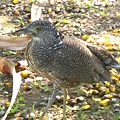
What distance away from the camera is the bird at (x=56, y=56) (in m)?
4.16

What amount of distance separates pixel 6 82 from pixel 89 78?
1127 mm

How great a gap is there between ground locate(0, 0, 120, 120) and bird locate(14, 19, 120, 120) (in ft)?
1.47

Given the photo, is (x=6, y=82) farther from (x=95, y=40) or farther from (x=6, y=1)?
(x=6, y=1)

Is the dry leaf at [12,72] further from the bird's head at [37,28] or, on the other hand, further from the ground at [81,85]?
the bird's head at [37,28]

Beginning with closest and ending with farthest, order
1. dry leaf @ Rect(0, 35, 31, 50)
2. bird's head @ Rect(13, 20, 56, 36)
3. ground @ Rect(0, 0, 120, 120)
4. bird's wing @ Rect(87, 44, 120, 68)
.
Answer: bird's head @ Rect(13, 20, 56, 36) → bird's wing @ Rect(87, 44, 120, 68) → ground @ Rect(0, 0, 120, 120) → dry leaf @ Rect(0, 35, 31, 50)

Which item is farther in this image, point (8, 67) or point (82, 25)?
point (82, 25)

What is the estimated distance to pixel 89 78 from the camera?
4.45 meters

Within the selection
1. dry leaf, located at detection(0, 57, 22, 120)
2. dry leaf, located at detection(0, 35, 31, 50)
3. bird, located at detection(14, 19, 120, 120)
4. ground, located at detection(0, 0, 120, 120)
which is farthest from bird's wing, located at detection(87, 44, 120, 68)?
dry leaf, located at detection(0, 35, 31, 50)

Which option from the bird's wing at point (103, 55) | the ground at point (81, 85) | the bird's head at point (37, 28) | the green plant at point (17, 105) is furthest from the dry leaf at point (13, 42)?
the bird's head at point (37, 28)

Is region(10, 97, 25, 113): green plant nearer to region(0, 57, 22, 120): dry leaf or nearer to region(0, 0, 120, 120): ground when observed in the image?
region(0, 0, 120, 120): ground

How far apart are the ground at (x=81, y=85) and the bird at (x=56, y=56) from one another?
1.47 feet

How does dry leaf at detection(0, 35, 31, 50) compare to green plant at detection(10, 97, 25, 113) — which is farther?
dry leaf at detection(0, 35, 31, 50)

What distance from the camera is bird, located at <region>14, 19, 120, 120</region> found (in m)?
4.16

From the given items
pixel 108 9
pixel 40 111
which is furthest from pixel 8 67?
pixel 108 9
